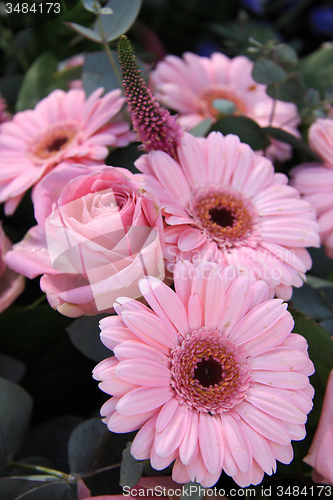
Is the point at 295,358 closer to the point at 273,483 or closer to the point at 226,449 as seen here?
the point at 226,449

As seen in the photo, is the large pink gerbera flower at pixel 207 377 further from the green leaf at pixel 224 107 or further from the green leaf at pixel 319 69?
the green leaf at pixel 319 69

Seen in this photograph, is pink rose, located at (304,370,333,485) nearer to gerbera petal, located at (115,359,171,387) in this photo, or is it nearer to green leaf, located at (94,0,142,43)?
gerbera petal, located at (115,359,171,387)

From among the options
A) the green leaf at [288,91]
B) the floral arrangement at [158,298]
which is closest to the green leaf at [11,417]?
the floral arrangement at [158,298]

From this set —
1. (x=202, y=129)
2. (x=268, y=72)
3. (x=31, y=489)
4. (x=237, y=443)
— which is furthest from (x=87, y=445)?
(x=268, y=72)

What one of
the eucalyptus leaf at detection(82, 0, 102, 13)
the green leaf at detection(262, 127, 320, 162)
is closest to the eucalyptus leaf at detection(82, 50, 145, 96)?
the eucalyptus leaf at detection(82, 0, 102, 13)

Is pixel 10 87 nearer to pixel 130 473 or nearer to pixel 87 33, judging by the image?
pixel 87 33

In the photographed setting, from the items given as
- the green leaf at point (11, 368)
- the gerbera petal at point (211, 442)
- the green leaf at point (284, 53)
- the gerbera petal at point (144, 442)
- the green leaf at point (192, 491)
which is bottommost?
Answer: the green leaf at point (11, 368)
